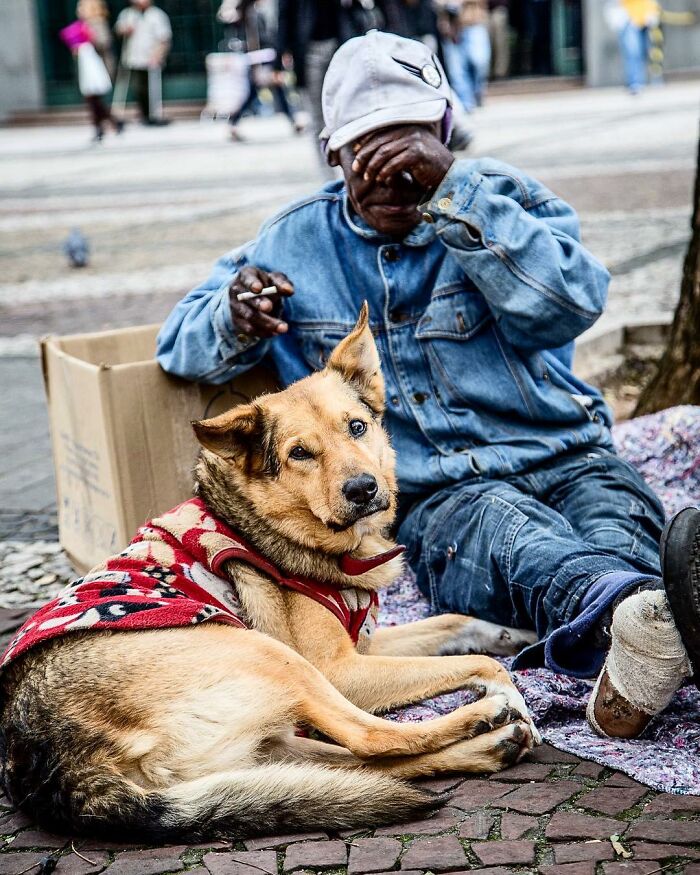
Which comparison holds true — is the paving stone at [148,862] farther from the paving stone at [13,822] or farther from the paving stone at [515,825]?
the paving stone at [515,825]

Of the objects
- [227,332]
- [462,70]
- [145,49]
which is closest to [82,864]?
[227,332]

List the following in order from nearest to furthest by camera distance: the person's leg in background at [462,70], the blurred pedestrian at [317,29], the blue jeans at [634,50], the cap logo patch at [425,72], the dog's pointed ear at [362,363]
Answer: the dog's pointed ear at [362,363], the cap logo patch at [425,72], the blurred pedestrian at [317,29], the person's leg in background at [462,70], the blue jeans at [634,50]

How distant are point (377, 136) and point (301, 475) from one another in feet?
3.87

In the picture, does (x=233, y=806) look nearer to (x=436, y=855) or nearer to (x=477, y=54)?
(x=436, y=855)

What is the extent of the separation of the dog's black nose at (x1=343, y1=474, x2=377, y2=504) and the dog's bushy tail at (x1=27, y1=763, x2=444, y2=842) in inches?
33.7

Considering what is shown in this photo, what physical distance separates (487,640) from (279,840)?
3.88 ft

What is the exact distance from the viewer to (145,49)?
24.2 metres

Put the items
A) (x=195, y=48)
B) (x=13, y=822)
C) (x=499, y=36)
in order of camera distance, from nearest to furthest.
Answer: (x=13, y=822) < (x=499, y=36) < (x=195, y=48)

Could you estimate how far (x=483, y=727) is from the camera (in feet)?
9.46

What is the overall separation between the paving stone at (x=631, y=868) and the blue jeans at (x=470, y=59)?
1924cm

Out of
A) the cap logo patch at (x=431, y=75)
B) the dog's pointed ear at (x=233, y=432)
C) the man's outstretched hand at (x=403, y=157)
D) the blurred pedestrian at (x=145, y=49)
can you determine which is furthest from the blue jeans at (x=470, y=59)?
the dog's pointed ear at (x=233, y=432)

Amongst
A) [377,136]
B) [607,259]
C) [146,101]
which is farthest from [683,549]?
[146,101]

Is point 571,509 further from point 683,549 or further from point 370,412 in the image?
point 683,549

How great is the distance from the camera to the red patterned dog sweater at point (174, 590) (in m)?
2.83
